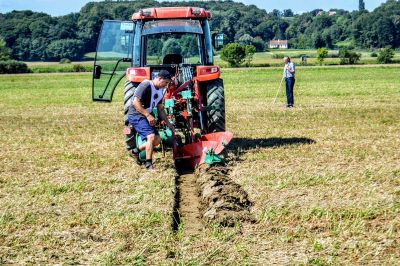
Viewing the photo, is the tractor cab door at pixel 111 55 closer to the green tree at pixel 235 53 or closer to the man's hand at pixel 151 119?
the man's hand at pixel 151 119

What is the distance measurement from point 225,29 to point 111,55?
56918mm

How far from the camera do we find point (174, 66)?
11227 millimetres

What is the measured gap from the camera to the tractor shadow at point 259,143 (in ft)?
37.6

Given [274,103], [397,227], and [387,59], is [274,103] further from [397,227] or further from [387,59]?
[387,59]

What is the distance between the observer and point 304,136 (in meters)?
13.0

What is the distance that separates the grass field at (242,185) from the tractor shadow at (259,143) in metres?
0.02

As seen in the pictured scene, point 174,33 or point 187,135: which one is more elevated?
point 174,33

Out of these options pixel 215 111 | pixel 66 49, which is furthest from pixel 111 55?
pixel 66 49

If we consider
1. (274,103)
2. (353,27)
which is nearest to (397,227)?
(274,103)

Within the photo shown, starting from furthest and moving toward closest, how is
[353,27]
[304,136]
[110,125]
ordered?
[353,27], [110,125], [304,136]

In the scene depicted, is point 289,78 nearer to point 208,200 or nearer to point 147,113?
point 147,113

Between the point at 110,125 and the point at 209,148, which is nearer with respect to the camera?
the point at 209,148

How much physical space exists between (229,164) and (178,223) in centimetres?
330

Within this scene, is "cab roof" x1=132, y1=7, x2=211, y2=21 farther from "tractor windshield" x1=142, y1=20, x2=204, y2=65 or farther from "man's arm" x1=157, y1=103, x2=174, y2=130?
"man's arm" x1=157, y1=103, x2=174, y2=130
